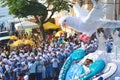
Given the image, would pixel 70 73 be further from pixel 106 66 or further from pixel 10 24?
pixel 10 24

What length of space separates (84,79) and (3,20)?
30.1 metres

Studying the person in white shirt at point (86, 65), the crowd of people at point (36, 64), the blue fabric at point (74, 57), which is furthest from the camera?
the crowd of people at point (36, 64)

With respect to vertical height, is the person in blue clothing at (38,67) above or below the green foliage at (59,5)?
below

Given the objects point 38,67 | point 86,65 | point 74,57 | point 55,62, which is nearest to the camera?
point 86,65

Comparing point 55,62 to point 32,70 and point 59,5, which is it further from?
point 59,5

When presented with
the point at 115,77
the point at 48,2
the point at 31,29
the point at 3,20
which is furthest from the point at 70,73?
the point at 3,20

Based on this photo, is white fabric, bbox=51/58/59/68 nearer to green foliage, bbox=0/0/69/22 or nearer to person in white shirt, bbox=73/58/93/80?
person in white shirt, bbox=73/58/93/80

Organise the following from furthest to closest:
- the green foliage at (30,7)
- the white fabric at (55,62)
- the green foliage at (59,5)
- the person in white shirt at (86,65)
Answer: the green foliage at (59,5) < the green foliage at (30,7) < the white fabric at (55,62) < the person in white shirt at (86,65)

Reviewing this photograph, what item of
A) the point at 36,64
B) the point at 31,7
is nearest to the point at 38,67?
A: the point at 36,64

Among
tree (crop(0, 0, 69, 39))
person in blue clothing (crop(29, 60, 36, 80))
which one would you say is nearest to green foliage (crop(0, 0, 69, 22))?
tree (crop(0, 0, 69, 39))

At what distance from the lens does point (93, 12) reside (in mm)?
11227

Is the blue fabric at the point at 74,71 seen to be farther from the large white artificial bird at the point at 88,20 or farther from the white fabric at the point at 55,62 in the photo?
the white fabric at the point at 55,62

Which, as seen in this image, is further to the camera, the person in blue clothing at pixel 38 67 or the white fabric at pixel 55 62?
the white fabric at pixel 55 62

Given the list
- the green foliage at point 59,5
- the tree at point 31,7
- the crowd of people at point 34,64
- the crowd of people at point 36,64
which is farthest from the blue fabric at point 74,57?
the green foliage at point 59,5
